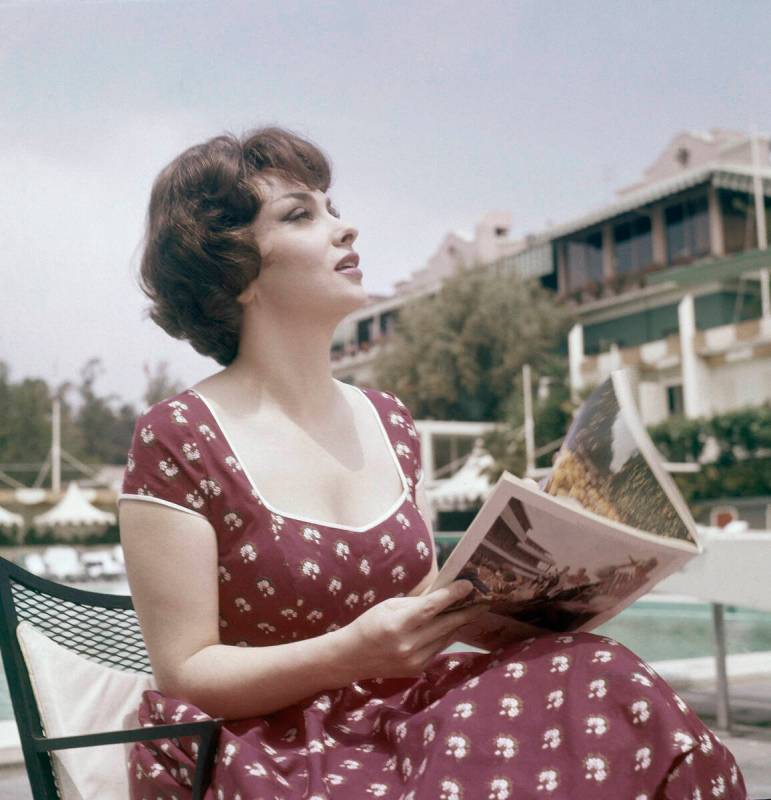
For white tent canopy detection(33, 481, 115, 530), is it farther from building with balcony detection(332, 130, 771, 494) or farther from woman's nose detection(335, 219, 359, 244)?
woman's nose detection(335, 219, 359, 244)

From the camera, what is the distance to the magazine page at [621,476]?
42.5 inches

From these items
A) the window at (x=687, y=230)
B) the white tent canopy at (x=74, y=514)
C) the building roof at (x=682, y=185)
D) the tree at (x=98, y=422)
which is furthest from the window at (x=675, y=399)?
the tree at (x=98, y=422)

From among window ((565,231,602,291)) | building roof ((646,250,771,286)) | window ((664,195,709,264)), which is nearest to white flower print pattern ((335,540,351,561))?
building roof ((646,250,771,286))

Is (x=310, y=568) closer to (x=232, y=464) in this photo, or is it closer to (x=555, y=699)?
(x=232, y=464)

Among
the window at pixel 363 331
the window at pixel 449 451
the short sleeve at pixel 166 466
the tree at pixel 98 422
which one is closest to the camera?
the short sleeve at pixel 166 466

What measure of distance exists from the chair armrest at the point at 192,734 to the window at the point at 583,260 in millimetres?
28935

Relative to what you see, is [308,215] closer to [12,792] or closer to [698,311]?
[12,792]

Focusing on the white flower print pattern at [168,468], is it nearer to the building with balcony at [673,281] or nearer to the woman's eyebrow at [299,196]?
the woman's eyebrow at [299,196]

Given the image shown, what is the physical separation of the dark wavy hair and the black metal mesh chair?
0.41 m

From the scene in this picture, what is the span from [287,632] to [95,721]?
36cm

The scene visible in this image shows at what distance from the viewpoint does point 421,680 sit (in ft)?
4.14

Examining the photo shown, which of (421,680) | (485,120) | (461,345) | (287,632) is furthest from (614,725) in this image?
(485,120)

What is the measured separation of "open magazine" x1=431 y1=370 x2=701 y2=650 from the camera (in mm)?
1024

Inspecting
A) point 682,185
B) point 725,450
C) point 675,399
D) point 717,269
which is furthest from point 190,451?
point 682,185
